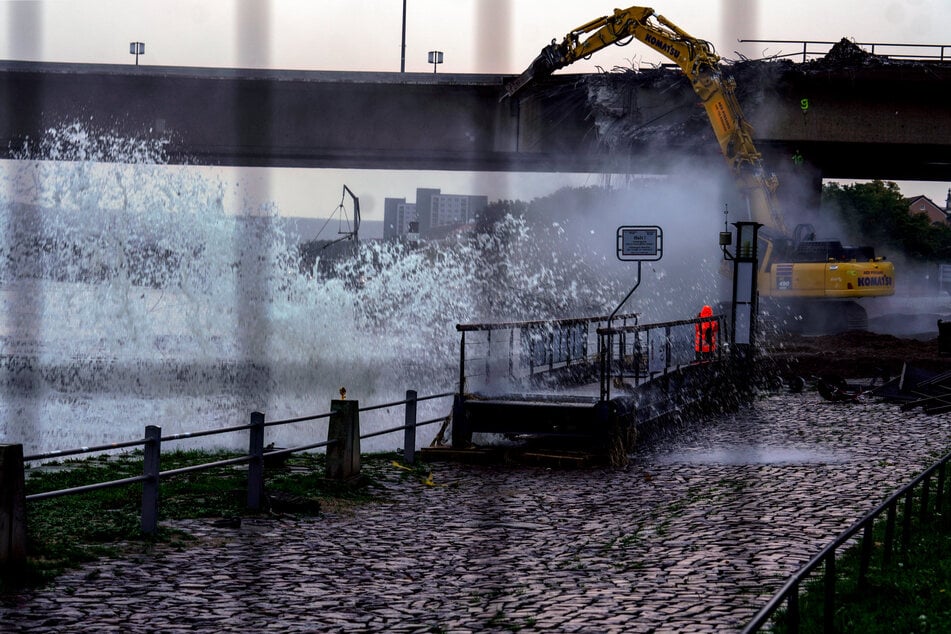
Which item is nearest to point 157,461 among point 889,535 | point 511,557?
point 511,557

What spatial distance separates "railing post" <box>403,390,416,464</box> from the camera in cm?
1612

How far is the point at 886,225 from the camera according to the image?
368ft

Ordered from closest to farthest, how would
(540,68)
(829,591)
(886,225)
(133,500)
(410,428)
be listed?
(829,591) → (133,500) → (410,428) → (540,68) → (886,225)

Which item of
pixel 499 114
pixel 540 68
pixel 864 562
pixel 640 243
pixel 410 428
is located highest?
pixel 540 68

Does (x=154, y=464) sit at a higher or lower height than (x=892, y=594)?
higher

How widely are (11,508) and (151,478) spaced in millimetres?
1820

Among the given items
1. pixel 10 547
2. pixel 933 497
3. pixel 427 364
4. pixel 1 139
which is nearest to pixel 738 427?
pixel 933 497

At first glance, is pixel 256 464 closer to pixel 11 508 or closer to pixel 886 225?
pixel 11 508

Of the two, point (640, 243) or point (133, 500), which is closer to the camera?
point (133, 500)

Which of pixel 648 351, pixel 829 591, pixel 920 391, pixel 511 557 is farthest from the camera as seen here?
pixel 920 391

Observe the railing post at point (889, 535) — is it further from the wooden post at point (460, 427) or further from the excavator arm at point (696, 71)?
the excavator arm at point (696, 71)

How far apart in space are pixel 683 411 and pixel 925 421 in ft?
14.7

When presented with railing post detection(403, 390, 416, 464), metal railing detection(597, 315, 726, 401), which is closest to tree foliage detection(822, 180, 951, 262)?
metal railing detection(597, 315, 726, 401)

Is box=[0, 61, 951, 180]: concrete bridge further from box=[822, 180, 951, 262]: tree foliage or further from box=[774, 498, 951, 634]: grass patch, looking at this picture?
box=[822, 180, 951, 262]: tree foliage
